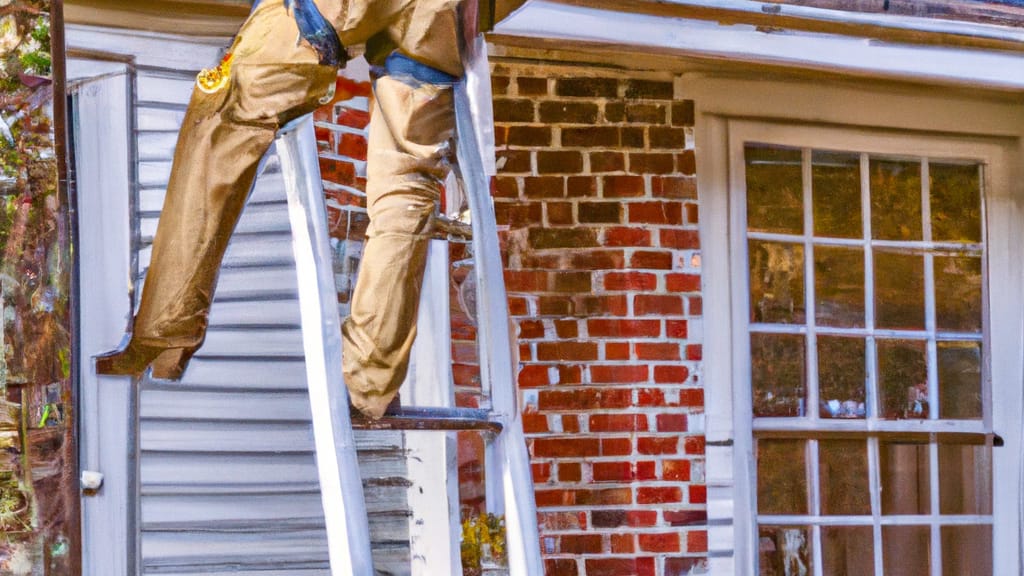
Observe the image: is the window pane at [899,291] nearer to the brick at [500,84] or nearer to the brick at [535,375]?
the brick at [535,375]

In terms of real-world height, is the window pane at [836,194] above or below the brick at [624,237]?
above

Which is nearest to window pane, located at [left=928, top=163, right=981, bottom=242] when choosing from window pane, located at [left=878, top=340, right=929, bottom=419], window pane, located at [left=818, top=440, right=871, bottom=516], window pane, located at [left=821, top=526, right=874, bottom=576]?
window pane, located at [left=878, top=340, right=929, bottom=419]

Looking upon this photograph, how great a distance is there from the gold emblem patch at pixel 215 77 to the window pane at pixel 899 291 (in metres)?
2.30

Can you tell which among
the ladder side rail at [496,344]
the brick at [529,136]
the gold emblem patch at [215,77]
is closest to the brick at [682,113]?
the brick at [529,136]

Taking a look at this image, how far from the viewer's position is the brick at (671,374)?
12.3 feet

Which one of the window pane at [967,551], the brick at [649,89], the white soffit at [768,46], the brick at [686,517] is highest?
the white soffit at [768,46]

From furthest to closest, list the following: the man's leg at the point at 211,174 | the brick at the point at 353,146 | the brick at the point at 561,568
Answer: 1. the brick at the point at 561,568
2. the brick at the point at 353,146
3. the man's leg at the point at 211,174

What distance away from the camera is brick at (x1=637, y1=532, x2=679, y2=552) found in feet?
12.1

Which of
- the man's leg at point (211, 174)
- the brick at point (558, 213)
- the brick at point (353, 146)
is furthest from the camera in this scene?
the brick at point (558, 213)

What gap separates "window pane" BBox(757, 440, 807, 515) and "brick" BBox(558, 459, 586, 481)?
60cm

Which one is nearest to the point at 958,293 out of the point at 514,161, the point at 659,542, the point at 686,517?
the point at 686,517

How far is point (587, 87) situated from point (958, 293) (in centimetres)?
140

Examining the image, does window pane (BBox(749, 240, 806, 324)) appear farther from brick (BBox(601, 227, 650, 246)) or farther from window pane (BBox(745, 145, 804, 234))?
brick (BBox(601, 227, 650, 246))

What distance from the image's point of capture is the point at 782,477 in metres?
3.90
